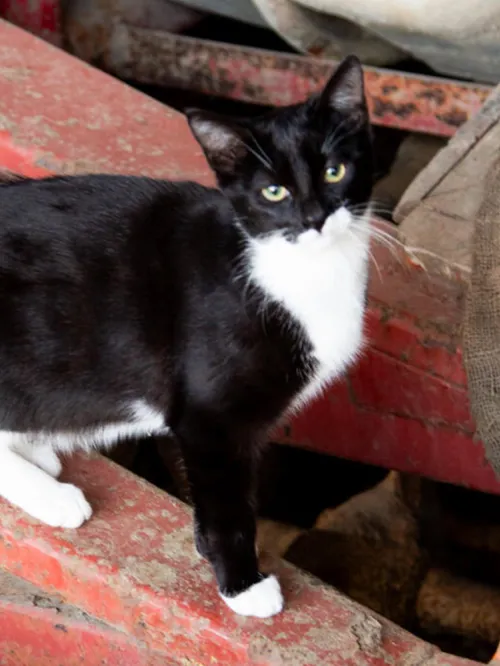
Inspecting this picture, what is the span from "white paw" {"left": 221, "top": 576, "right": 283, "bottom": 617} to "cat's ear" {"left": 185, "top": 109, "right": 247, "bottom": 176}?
546 mm

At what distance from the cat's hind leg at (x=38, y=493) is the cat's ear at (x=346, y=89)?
2.12ft

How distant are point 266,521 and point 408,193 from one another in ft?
2.42

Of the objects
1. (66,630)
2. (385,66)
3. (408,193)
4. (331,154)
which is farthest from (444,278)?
(385,66)

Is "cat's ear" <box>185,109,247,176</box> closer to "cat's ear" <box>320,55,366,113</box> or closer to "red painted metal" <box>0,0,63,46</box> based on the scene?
"cat's ear" <box>320,55,366,113</box>

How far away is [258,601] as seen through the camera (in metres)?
1.21

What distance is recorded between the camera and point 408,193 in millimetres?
1724

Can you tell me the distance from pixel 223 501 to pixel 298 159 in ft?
1.54

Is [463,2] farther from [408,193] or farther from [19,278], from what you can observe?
[19,278]

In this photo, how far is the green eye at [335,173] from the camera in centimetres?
121

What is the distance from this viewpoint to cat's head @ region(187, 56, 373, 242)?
46.8 inches

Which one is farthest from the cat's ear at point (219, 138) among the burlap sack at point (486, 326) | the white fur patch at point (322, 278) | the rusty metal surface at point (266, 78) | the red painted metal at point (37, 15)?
the red painted metal at point (37, 15)

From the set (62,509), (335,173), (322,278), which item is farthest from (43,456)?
(335,173)

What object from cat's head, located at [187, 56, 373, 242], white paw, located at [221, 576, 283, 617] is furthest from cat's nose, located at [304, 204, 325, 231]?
Answer: white paw, located at [221, 576, 283, 617]

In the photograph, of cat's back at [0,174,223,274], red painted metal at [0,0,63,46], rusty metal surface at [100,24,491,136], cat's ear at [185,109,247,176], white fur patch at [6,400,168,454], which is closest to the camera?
cat's ear at [185,109,247,176]
